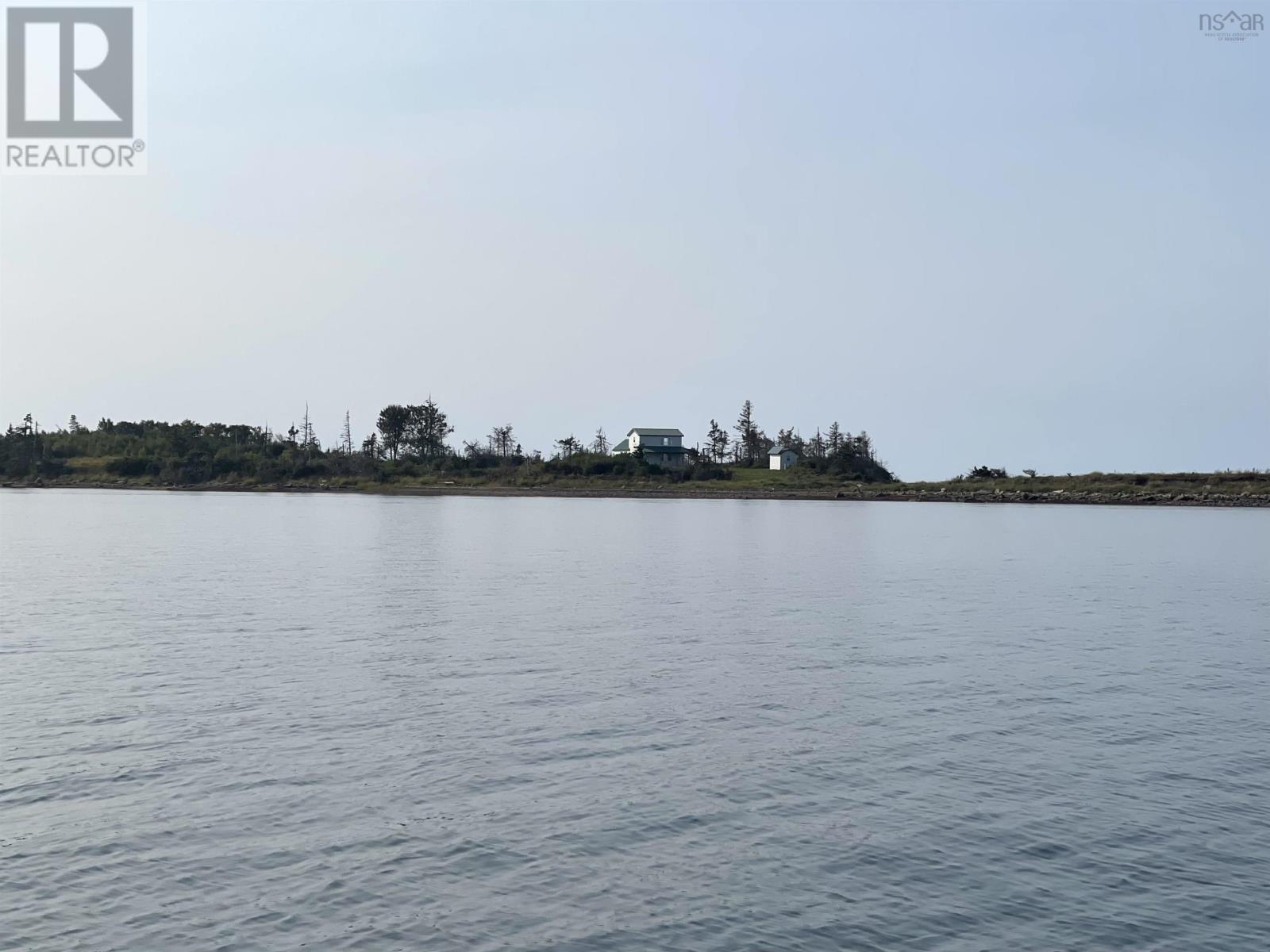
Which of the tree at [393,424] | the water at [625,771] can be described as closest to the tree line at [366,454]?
the tree at [393,424]

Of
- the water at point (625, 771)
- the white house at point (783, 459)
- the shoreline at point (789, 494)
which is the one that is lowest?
the water at point (625, 771)

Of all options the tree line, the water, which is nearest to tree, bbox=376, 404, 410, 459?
the tree line

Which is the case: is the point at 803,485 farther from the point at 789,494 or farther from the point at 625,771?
the point at 625,771

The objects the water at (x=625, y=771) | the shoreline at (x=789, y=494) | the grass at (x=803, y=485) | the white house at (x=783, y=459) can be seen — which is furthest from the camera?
the white house at (x=783, y=459)

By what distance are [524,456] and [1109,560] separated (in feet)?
416

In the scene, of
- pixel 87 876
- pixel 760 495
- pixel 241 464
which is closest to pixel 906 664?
pixel 87 876

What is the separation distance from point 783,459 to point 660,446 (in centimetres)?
1999

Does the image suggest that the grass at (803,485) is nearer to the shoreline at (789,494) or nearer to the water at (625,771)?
the shoreline at (789,494)

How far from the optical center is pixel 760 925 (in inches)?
437

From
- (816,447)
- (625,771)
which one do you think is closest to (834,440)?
(816,447)

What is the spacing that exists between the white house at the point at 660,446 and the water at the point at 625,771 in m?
134

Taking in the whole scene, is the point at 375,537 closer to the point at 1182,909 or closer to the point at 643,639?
the point at 643,639

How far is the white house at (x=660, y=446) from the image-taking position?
173 metres

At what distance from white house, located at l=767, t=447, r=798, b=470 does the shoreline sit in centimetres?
1655
